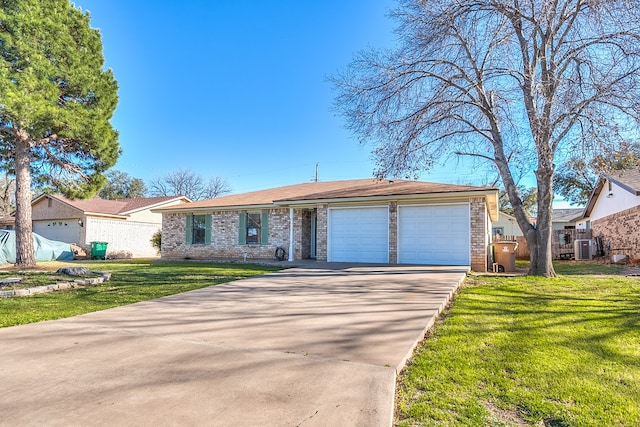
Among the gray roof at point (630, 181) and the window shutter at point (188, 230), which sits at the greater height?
the gray roof at point (630, 181)

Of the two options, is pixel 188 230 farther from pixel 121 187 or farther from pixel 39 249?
pixel 121 187

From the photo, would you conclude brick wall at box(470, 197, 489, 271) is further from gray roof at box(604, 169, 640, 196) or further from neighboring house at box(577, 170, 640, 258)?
gray roof at box(604, 169, 640, 196)

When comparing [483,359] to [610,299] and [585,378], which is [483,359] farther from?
[610,299]

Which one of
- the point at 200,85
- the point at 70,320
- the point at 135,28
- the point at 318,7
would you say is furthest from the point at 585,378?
the point at 200,85

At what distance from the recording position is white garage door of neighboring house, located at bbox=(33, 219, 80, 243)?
22.7 meters

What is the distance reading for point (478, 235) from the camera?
1137cm

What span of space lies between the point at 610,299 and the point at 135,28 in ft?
49.8

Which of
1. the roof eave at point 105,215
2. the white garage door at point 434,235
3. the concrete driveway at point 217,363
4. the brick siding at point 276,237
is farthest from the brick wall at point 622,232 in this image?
the roof eave at point 105,215

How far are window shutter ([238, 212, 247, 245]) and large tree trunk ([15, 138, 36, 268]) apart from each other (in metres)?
7.20

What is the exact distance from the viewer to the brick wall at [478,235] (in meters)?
11.4

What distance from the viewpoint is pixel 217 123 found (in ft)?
74.3

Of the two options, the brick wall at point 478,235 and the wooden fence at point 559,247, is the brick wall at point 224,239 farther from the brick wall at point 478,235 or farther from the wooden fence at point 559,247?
the wooden fence at point 559,247

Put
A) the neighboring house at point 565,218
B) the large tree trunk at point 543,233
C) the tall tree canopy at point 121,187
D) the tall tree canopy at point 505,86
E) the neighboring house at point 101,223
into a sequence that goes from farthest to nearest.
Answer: the tall tree canopy at point 121,187 → the neighboring house at point 565,218 → the neighboring house at point 101,223 → the large tree trunk at point 543,233 → the tall tree canopy at point 505,86

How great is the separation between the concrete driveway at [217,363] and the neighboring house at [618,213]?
13918mm
